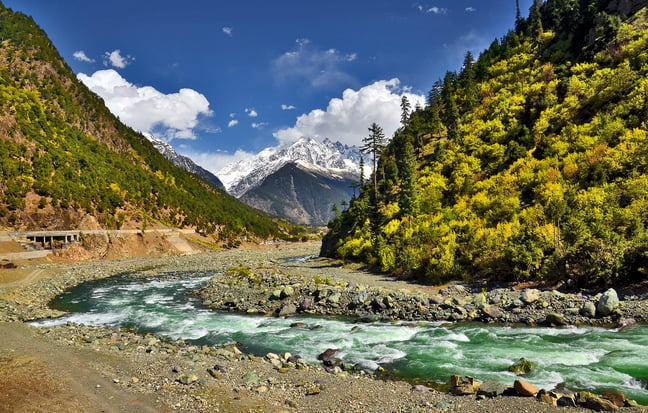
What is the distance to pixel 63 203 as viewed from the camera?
77312 mm

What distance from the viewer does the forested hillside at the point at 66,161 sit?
2936 inches

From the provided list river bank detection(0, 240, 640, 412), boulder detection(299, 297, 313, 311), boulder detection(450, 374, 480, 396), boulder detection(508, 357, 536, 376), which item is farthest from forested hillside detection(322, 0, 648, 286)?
river bank detection(0, 240, 640, 412)

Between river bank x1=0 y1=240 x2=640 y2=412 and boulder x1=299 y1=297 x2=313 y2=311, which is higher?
river bank x1=0 y1=240 x2=640 y2=412

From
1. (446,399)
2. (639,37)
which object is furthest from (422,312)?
(639,37)

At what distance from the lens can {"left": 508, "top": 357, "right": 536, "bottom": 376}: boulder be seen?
14.0 m

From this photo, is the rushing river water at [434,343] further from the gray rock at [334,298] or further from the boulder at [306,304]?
the gray rock at [334,298]

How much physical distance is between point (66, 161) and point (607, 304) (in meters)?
120

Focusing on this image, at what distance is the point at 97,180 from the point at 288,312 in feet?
330

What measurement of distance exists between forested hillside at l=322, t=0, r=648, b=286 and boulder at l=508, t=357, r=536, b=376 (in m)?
15.3

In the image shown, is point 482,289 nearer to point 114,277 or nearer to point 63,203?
point 114,277

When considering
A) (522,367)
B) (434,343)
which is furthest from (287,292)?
(522,367)

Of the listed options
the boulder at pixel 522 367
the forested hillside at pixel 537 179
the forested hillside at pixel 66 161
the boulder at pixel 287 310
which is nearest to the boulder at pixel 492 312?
the boulder at pixel 522 367

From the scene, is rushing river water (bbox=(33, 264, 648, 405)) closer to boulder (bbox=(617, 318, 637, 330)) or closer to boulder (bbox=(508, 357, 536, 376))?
boulder (bbox=(508, 357, 536, 376))

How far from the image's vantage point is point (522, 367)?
14.1 meters
